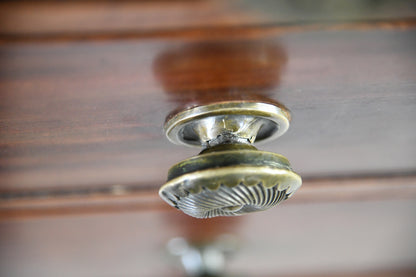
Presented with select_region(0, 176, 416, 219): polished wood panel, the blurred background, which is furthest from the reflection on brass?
select_region(0, 176, 416, 219): polished wood panel

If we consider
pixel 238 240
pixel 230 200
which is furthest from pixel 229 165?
pixel 238 240

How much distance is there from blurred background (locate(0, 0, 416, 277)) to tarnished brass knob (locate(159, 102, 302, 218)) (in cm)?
1

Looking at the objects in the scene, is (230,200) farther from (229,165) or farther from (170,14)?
(170,14)

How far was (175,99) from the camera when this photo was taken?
0.35m

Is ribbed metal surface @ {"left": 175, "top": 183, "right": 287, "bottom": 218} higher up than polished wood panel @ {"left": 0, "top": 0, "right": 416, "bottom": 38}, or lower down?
lower down

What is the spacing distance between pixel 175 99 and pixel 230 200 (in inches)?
3.8

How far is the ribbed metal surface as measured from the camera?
33 centimetres

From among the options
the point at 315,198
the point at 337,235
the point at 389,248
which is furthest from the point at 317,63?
Result: the point at 389,248

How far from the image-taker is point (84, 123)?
1.24 ft

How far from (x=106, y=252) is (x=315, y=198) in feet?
1.54

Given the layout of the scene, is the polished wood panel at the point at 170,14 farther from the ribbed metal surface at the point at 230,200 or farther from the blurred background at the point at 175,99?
the ribbed metal surface at the point at 230,200

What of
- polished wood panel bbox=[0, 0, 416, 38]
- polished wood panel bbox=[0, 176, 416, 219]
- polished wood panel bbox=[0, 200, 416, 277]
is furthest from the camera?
polished wood panel bbox=[0, 200, 416, 277]

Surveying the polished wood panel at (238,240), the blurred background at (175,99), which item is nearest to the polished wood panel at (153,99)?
the blurred background at (175,99)

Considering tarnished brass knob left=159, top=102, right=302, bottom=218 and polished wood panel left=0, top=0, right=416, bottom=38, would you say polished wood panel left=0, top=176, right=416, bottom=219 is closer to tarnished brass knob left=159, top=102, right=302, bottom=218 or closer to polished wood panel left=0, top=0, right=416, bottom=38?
tarnished brass knob left=159, top=102, right=302, bottom=218
